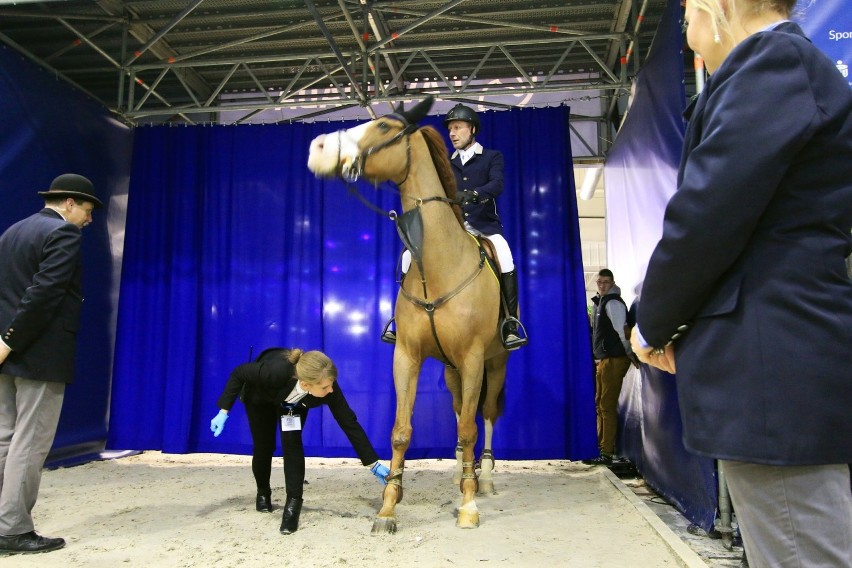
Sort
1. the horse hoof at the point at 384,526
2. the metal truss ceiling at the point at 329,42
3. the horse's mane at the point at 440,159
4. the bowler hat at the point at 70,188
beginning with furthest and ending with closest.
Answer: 1. the metal truss ceiling at the point at 329,42
2. the horse's mane at the point at 440,159
3. the horse hoof at the point at 384,526
4. the bowler hat at the point at 70,188

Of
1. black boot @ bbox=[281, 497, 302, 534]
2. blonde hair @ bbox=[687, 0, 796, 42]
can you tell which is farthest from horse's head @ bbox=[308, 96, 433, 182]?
blonde hair @ bbox=[687, 0, 796, 42]

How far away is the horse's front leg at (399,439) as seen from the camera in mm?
3287

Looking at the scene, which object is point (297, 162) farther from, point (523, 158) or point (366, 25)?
point (523, 158)

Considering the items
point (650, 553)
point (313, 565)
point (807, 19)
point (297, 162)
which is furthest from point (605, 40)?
point (313, 565)

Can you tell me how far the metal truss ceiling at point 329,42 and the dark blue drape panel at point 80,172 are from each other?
308 millimetres

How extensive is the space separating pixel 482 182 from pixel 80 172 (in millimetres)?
4310

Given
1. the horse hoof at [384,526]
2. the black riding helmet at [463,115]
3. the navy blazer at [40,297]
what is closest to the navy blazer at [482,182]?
the black riding helmet at [463,115]

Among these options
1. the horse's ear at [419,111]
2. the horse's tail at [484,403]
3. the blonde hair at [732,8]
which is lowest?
the horse's tail at [484,403]

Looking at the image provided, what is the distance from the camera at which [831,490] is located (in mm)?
945

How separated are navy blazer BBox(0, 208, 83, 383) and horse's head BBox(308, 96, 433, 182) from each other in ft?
4.18

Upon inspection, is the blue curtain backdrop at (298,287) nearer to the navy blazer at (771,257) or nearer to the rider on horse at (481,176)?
the rider on horse at (481,176)

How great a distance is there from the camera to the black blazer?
11.1ft

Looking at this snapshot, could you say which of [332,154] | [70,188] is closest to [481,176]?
[332,154]

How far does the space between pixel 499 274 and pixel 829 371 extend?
3.22 meters
